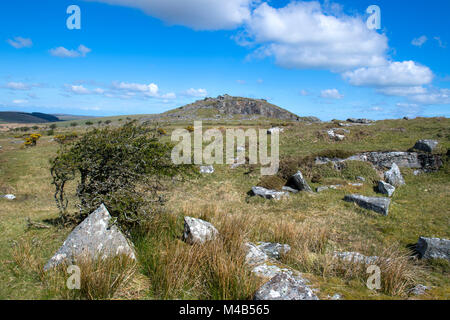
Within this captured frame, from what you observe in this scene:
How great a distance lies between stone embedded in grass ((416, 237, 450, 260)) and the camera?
7656 mm

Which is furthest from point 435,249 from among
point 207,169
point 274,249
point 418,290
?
point 207,169

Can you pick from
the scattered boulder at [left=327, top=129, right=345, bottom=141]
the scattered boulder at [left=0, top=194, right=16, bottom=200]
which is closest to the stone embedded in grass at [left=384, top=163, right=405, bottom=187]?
the scattered boulder at [left=327, top=129, right=345, bottom=141]

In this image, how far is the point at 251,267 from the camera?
5.62 metres

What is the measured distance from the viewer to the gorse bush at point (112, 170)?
7.44m

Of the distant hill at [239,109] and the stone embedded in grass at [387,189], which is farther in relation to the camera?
the distant hill at [239,109]

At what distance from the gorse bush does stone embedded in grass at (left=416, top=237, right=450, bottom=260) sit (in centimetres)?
863

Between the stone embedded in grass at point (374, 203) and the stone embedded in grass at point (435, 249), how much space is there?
13.3 ft

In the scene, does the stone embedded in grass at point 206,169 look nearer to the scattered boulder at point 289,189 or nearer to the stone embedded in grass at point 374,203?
the scattered boulder at point 289,189

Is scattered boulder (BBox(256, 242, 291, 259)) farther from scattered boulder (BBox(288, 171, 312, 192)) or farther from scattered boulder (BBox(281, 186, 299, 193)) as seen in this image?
scattered boulder (BBox(288, 171, 312, 192))

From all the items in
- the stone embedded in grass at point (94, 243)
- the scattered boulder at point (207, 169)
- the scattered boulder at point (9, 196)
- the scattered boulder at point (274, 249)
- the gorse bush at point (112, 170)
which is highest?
the gorse bush at point (112, 170)

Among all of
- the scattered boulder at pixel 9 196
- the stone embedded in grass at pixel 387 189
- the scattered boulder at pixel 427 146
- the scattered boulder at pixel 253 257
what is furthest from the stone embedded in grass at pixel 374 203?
the scattered boulder at pixel 9 196
